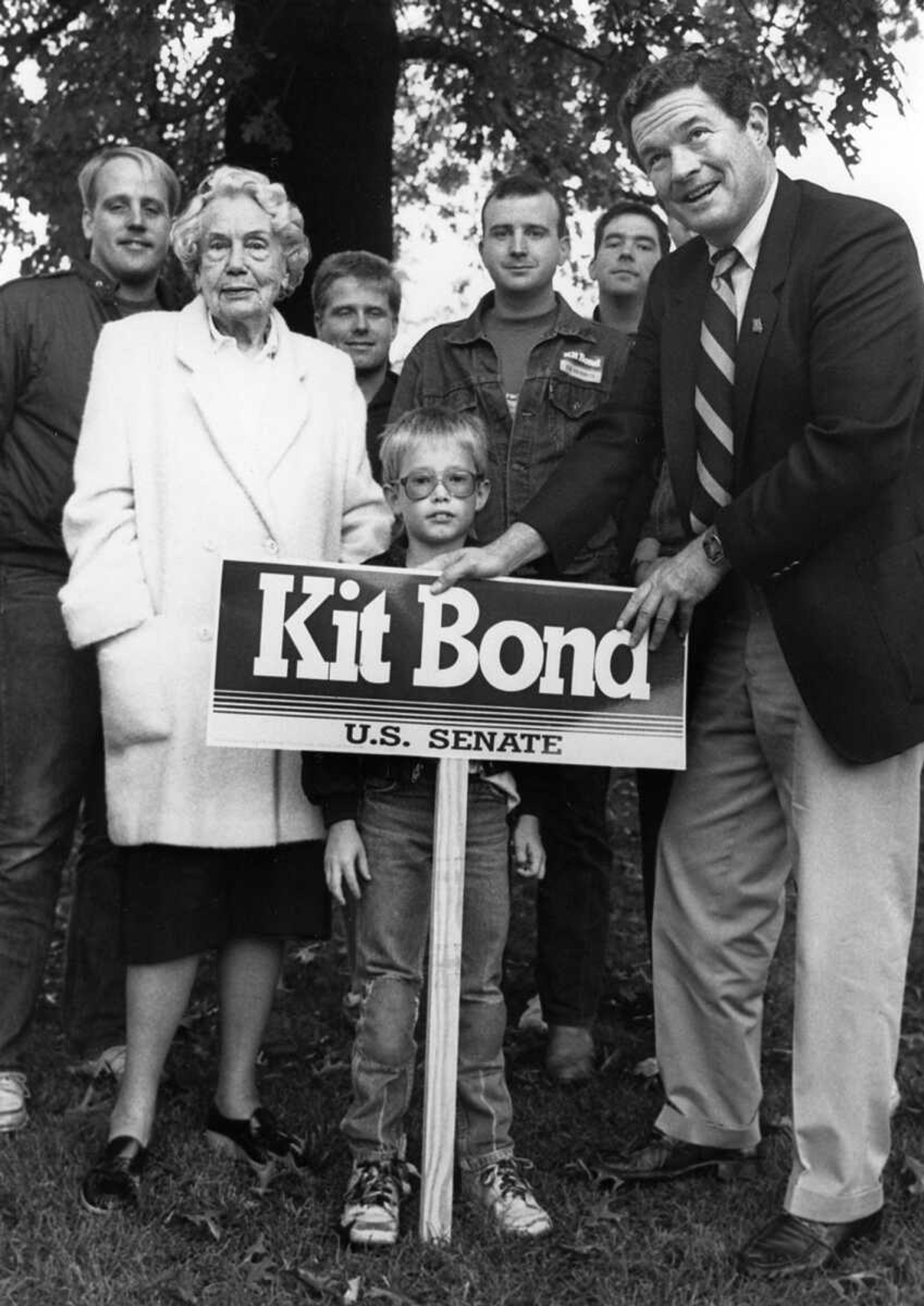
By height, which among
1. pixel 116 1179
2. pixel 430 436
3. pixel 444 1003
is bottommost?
pixel 116 1179

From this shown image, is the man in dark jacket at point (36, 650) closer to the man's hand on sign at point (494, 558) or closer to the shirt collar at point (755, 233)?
the man's hand on sign at point (494, 558)

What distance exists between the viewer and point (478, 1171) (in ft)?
12.3

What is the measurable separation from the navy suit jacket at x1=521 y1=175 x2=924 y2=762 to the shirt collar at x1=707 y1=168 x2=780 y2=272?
0.02 meters

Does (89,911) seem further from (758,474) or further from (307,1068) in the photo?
(758,474)

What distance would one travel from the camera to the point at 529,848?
3.80 metres

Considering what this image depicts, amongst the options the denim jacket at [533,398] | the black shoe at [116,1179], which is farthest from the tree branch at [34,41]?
the black shoe at [116,1179]

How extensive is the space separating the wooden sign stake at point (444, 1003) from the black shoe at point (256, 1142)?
0.55 metres

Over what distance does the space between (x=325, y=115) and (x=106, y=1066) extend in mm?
4417

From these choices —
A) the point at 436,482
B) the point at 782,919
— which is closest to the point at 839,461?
the point at 436,482

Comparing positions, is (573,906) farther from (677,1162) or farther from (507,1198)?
(507,1198)

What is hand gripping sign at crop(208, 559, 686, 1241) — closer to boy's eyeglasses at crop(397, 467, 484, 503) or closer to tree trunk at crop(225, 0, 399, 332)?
boy's eyeglasses at crop(397, 467, 484, 503)

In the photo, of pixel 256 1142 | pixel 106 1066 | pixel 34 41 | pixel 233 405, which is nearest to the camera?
pixel 233 405

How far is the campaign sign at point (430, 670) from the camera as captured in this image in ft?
11.5

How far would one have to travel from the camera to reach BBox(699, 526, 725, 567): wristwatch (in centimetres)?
364
